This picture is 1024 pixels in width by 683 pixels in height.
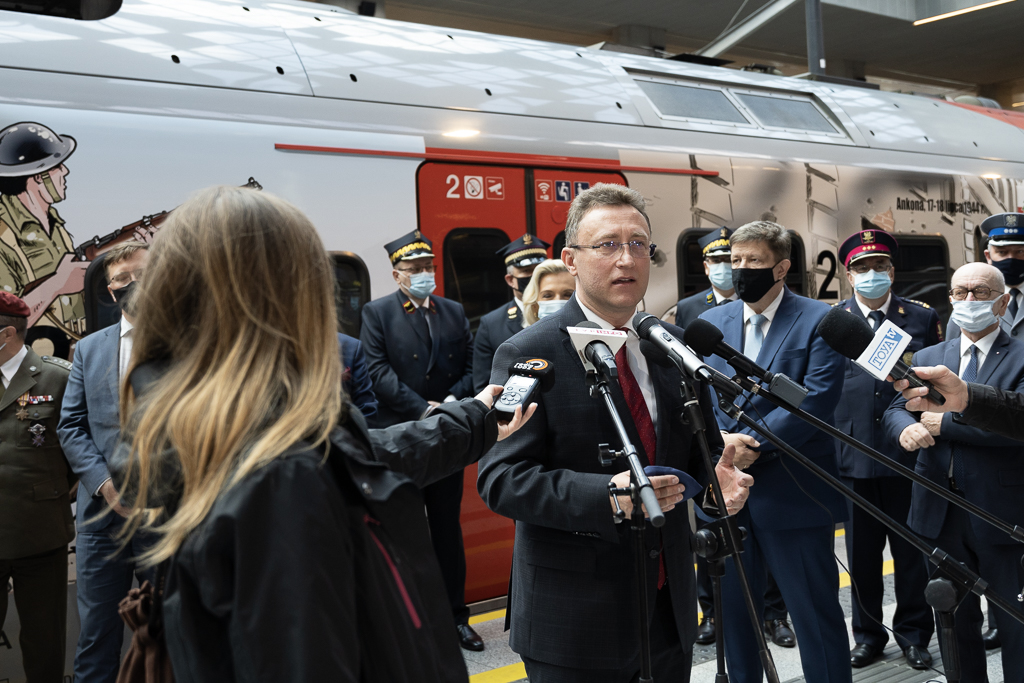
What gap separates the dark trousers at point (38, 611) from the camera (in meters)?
3.70

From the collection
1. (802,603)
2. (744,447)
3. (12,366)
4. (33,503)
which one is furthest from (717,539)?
(12,366)

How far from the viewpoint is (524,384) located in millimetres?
2195

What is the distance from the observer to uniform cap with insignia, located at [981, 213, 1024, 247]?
4281 millimetres

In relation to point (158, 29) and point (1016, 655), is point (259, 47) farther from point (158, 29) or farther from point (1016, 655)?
point (1016, 655)

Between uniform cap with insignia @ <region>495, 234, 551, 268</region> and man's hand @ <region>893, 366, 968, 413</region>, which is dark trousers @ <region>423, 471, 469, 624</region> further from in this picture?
man's hand @ <region>893, 366, 968, 413</region>

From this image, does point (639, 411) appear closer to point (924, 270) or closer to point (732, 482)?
point (732, 482)

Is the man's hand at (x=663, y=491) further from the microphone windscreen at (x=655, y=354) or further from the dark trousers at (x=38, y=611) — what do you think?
the dark trousers at (x=38, y=611)

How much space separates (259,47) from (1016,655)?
448cm

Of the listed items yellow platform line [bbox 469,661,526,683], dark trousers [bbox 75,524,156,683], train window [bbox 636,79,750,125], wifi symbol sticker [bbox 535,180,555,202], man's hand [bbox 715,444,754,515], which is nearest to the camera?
man's hand [bbox 715,444,754,515]

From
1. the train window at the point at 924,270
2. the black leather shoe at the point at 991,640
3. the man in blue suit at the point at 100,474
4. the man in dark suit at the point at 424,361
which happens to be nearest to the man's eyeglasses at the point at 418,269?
the man in dark suit at the point at 424,361

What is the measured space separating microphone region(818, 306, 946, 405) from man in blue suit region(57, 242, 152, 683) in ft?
9.05

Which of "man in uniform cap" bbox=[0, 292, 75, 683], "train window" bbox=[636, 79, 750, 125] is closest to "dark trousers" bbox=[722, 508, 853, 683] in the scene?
"man in uniform cap" bbox=[0, 292, 75, 683]

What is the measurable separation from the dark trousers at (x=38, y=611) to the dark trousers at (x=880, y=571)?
382cm

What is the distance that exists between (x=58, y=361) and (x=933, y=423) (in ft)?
12.7
